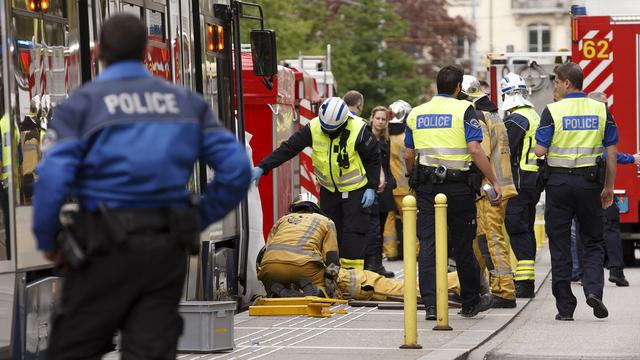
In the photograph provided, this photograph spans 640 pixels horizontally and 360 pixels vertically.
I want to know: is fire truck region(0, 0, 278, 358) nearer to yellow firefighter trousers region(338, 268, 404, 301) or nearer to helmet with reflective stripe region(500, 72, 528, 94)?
yellow firefighter trousers region(338, 268, 404, 301)

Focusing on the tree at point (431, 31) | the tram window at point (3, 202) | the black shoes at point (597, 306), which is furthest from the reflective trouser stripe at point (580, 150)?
the tree at point (431, 31)

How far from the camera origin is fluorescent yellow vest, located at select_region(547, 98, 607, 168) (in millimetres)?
12531

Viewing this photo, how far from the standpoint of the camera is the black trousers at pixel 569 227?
12.5 metres

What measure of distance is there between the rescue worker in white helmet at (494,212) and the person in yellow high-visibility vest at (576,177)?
865mm

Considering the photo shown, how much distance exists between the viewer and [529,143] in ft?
48.9

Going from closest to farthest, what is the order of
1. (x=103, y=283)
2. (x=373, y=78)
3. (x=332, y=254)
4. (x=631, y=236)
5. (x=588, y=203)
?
(x=103, y=283)
(x=588, y=203)
(x=332, y=254)
(x=631, y=236)
(x=373, y=78)

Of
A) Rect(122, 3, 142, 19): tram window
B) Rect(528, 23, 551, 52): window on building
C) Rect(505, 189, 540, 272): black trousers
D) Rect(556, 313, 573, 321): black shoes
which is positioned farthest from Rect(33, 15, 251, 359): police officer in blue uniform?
Rect(528, 23, 551, 52): window on building

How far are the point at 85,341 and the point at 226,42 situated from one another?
7.32 metres

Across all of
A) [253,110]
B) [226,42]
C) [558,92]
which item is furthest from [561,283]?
[253,110]

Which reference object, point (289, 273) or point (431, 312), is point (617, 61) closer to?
point (289, 273)

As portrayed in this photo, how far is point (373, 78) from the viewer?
61031 millimetres

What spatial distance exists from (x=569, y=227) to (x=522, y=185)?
2.29 m

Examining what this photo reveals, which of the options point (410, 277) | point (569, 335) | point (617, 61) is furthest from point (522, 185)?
point (410, 277)

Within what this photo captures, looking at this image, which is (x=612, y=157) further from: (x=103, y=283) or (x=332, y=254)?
(x=103, y=283)
